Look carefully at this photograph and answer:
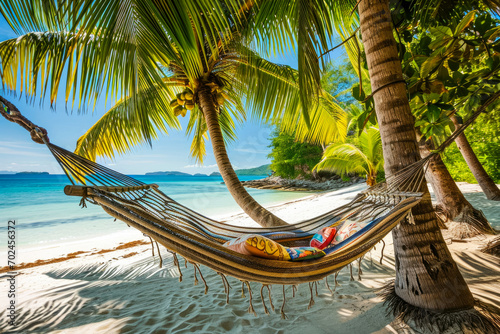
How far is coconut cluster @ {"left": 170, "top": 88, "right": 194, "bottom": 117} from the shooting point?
226 centimetres

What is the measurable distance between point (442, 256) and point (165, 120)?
2706 mm

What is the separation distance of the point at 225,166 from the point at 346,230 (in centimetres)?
113

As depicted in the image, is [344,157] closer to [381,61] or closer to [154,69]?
[381,61]

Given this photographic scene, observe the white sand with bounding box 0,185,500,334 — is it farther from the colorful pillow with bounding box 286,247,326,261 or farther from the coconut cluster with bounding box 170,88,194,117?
the coconut cluster with bounding box 170,88,194,117

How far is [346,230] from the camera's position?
1.37m

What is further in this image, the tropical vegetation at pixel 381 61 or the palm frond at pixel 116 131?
the palm frond at pixel 116 131

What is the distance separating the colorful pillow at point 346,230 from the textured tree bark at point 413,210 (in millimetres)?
233

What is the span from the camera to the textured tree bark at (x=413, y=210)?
1.00 metres

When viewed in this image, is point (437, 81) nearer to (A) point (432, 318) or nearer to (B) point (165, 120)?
(A) point (432, 318)

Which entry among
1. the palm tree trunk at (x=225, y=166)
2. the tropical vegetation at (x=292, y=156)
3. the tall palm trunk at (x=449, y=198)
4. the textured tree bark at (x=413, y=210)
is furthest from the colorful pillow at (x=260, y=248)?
the tropical vegetation at (x=292, y=156)

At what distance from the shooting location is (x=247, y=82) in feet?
7.82

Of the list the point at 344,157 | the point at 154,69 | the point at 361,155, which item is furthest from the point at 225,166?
the point at 344,157

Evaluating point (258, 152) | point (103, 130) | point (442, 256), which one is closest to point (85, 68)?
point (103, 130)

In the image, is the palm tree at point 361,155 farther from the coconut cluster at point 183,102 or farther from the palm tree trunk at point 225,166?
the coconut cluster at point 183,102
